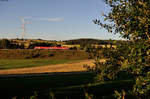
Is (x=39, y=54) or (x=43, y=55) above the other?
(x=39, y=54)

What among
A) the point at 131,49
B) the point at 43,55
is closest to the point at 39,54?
the point at 43,55

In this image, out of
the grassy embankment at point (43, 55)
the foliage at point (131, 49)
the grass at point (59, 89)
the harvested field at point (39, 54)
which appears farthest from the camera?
the harvested field at point (39, 54)

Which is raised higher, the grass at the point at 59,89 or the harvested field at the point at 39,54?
the grass at the point at 59,89

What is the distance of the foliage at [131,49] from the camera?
788 cm

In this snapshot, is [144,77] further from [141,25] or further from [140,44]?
[141,25]

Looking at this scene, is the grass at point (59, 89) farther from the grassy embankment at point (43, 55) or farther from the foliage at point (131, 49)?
the grassy embankment at point (43, 55)

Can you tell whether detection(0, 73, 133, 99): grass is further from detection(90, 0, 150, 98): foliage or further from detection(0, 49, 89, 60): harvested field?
detection(0, 49, 89, 60): harvested field

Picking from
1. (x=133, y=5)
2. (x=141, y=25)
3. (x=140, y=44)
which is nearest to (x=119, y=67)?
(x=140, y=44)

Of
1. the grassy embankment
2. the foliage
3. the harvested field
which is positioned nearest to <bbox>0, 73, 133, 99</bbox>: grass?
the foliage

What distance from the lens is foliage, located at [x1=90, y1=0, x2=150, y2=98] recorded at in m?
7.88

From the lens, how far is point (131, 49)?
7.99 meters

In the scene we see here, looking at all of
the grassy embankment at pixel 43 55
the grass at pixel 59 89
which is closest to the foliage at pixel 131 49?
the grass at pixel 59 89

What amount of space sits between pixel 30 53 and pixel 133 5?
91.9 meters

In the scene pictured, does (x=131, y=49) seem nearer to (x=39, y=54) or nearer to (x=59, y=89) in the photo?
(x=59, y=89)
